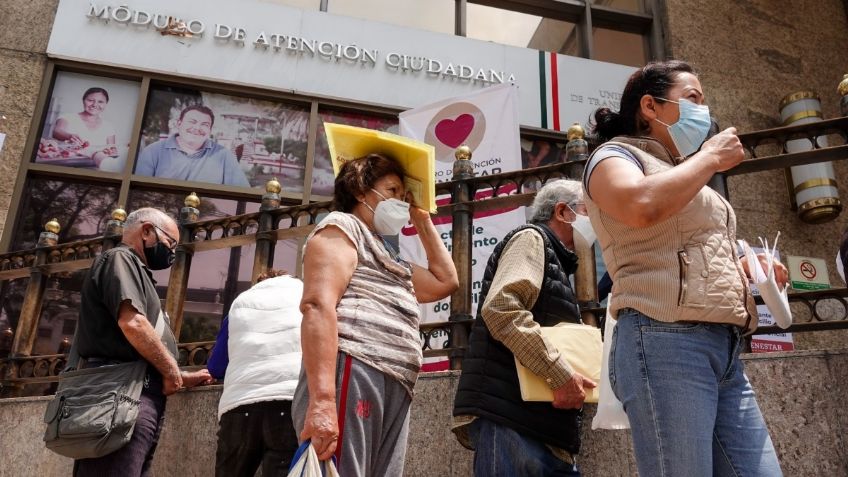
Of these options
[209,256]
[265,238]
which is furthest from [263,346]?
[209,256]

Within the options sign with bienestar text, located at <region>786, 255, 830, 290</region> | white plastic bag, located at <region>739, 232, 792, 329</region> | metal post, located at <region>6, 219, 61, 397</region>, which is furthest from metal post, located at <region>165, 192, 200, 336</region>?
sign with bienestar text, located at <region>786, 255, 830, 290</region>

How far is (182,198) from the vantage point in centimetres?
754

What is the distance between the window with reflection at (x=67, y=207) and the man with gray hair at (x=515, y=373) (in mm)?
5890

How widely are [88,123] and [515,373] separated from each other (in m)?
6.68

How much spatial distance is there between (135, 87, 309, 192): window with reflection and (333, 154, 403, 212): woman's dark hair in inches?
210

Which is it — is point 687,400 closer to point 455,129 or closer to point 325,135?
point 455,129

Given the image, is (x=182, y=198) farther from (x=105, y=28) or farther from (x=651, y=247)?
(x=651, y=247)

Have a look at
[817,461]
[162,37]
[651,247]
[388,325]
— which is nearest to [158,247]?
[388,325]

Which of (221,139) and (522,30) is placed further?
(522,30)

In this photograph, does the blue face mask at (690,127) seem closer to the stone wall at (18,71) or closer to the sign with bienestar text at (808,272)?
the sign with bienestar text at (808,272)

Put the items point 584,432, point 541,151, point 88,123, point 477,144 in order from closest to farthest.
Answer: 1. point 584,432
2. point 477,144
3. point 88,123
4. point 541,151

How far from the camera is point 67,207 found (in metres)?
7.28

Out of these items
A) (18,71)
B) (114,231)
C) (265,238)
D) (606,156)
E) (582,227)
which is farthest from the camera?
(18,71)

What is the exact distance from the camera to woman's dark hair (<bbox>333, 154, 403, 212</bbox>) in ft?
8.08
